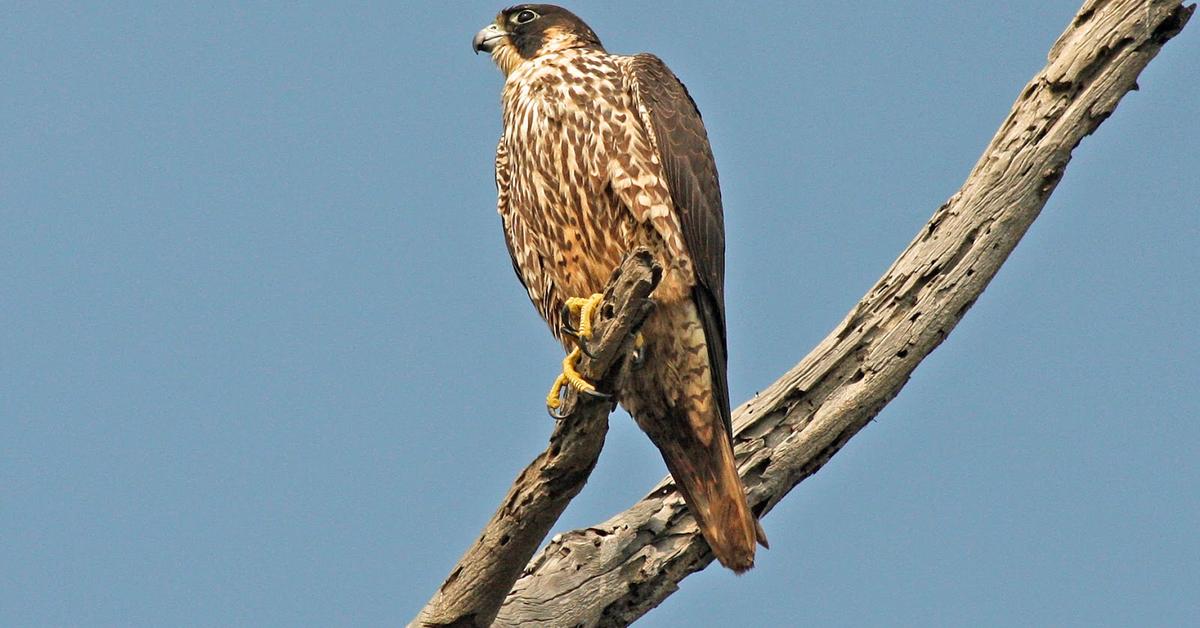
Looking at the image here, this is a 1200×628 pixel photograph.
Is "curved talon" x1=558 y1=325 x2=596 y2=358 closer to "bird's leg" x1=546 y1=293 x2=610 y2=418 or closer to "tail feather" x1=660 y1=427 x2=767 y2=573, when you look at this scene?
"bird's leg" x1=546 y1=293 x2=610 y2=418

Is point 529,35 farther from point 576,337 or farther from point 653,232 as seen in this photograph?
point 576,337

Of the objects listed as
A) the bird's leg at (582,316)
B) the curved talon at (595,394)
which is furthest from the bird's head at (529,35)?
the curved talon at (595,394)

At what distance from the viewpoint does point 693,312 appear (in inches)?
205

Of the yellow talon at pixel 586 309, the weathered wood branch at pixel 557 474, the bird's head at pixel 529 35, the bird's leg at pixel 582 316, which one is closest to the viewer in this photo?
the weathered wood branch at pixel 557 474

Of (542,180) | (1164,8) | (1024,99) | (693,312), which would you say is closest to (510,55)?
(542,180)

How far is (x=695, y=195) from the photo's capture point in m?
5.23

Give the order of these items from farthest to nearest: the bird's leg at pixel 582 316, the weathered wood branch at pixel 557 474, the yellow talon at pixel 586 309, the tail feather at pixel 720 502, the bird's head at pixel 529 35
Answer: the bird's head at pixel 529 35 → the tail feather at pixel 720 502 → the yellow talon at pixel 586 309 → the bird's leg at pixel 582 316 → the weathered wood branch at pixel 557 474

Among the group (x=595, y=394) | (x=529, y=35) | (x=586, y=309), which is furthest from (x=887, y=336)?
(x=529, y=35)

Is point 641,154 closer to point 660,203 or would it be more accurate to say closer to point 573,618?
point 660,203

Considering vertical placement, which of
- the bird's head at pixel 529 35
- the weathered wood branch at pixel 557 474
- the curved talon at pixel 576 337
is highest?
the bird's head at pixel 529 35

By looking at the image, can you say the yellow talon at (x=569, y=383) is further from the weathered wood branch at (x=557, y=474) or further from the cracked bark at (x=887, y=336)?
the cracked bark at (x=887, y=336)

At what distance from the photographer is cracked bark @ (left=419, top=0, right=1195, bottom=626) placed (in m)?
5.18

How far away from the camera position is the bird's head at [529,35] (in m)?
5.93

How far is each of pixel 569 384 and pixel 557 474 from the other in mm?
300
